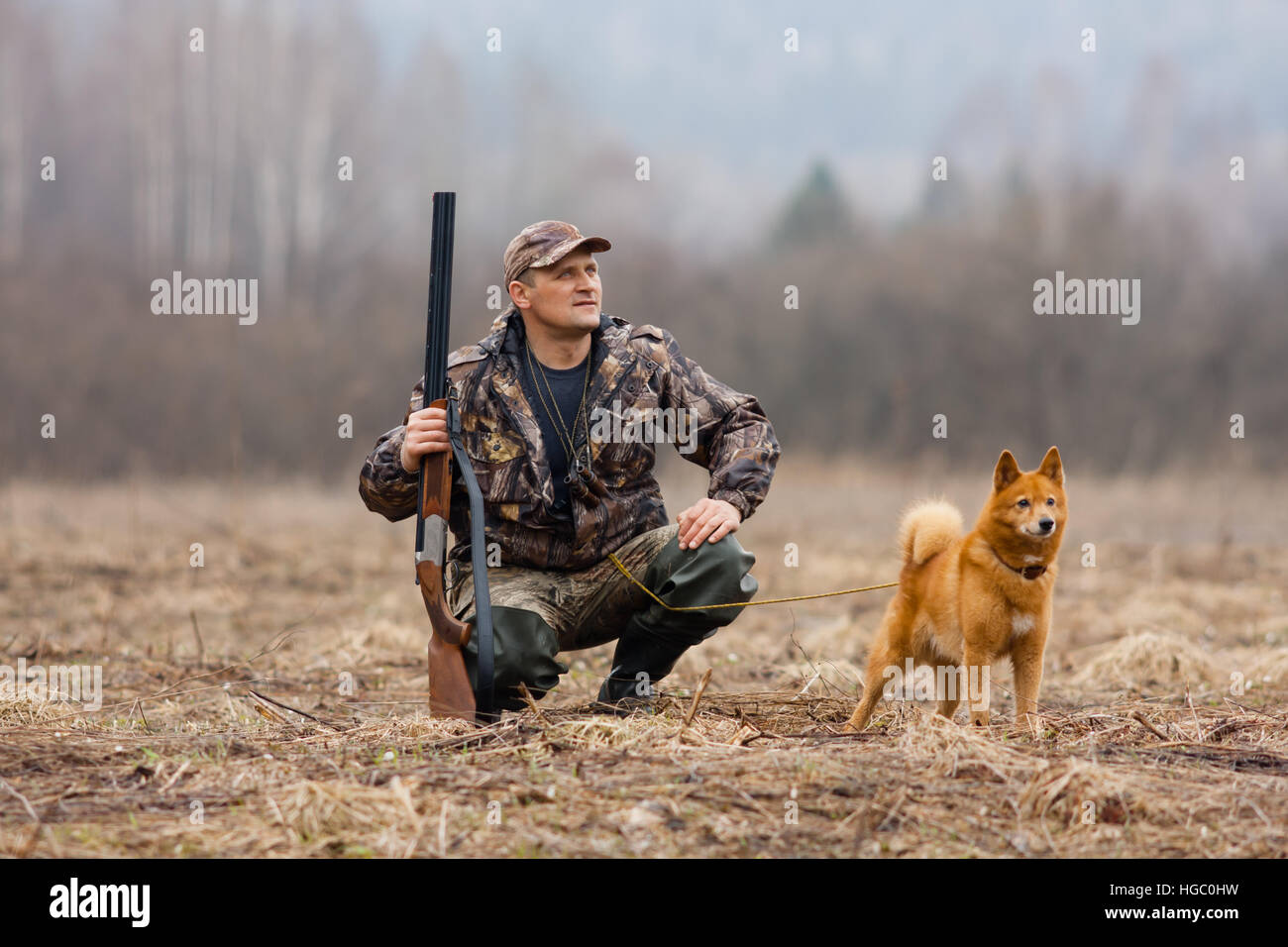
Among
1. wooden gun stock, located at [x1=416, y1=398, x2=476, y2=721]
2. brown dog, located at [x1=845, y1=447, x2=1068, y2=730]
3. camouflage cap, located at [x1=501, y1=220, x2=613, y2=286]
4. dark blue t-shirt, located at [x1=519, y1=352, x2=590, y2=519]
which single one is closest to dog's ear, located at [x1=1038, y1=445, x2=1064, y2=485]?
brown dog, located at [x1=845, y1=447, x2=1068, y2=730]

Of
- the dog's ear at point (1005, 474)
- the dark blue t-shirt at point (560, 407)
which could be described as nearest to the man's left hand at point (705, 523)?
the dark blue t-shirt at point (560, 407)

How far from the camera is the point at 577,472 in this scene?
4883 mm

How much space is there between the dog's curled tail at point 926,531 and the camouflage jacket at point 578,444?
0.71 m

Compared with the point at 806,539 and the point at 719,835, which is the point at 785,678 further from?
the point at 806,539

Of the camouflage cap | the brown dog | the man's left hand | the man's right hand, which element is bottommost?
the brown dog

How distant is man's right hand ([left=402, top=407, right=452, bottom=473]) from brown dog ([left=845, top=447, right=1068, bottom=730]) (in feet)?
6.35

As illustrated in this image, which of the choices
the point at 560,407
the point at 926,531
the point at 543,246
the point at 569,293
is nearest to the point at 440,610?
the point at 560,407

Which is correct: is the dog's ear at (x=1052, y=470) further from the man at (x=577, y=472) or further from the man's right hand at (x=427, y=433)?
the man's right hand at (x=427, y=433)

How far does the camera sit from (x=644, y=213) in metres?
26.0

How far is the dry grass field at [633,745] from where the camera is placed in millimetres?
3273

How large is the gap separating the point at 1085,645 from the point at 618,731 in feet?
15.5

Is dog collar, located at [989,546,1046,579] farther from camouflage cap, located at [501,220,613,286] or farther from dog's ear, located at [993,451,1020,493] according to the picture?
camouflage cap, located at [501,220,613,286]

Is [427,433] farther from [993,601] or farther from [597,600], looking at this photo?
[993,601]

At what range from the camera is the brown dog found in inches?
189
